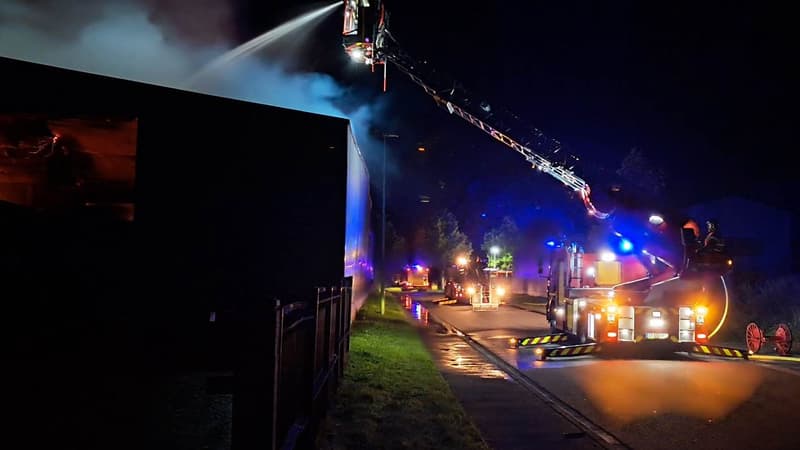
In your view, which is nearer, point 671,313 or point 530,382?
point 530,382

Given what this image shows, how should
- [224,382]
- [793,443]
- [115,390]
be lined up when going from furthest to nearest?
[115,390], [793,443], [224,382]

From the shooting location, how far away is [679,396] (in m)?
10.7

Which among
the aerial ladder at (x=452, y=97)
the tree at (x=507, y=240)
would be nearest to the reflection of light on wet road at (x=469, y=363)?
the aerial ladder at (x=452, y=97)

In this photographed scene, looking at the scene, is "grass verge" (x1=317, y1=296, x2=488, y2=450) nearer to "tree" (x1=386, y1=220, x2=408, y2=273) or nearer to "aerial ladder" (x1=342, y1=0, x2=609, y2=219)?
"aerial ladder" (x1=342, y1=0, x2=609, y2=219)

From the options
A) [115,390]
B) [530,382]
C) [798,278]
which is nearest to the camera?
[115,390]

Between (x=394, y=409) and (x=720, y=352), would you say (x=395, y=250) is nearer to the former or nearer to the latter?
(x=720, y=352)

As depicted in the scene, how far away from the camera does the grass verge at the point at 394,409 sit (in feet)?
24.8

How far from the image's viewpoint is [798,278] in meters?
22.3

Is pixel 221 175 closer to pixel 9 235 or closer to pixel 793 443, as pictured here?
pixel 9 235

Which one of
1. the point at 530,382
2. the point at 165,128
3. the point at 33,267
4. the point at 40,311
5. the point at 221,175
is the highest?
the point at 165,128

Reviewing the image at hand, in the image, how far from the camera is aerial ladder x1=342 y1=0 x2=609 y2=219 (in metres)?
12.2

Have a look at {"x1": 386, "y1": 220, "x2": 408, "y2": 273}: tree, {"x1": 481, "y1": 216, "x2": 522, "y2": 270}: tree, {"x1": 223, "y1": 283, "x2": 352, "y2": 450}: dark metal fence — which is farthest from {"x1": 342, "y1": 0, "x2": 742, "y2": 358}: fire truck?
{"x1": 386, "y1": 220, "x2": 408, "y2": 273}: tree

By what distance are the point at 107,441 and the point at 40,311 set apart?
17.3ft

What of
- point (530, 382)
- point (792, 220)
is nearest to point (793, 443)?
point (530, 382)
